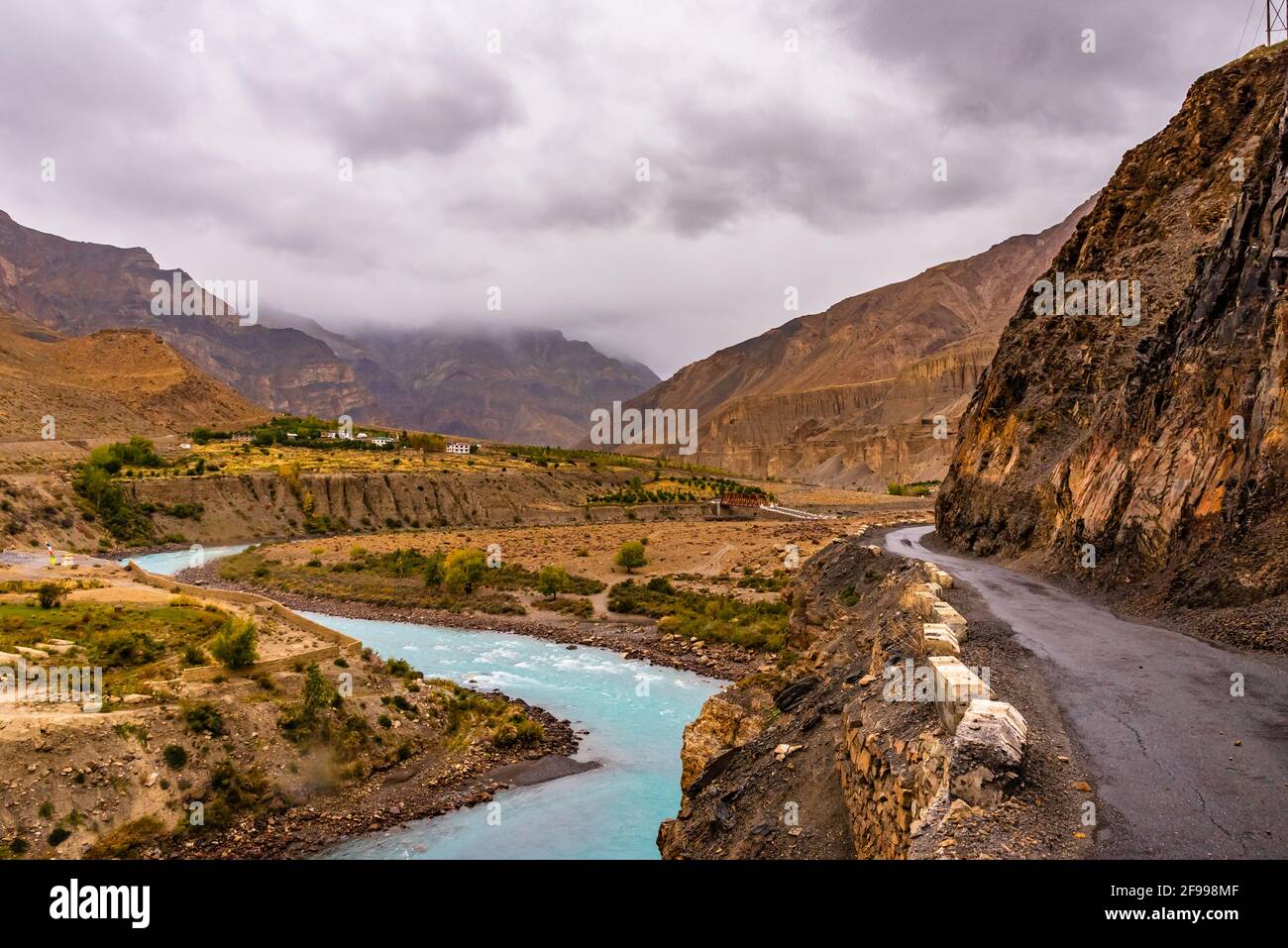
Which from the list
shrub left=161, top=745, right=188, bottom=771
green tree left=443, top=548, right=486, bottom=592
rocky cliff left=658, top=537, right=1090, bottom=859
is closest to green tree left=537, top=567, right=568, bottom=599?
green tree left=443, top=548, right=486, bottom=592

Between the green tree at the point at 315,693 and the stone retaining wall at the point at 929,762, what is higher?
the stone retaining wall at the point at 929,762

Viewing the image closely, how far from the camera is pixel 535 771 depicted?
24.4 m

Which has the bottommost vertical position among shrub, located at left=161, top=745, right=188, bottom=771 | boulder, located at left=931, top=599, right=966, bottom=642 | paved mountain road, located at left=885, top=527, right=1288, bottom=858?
shrub, located at left=161, top=745, right=188, bottom=771

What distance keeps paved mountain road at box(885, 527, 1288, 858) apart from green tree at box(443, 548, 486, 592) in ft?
156

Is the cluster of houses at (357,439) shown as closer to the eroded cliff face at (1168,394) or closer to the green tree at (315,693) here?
the green tree at (315,693)

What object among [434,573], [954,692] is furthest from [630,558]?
[954,692]

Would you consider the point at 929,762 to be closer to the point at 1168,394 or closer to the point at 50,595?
the point at 1168,394

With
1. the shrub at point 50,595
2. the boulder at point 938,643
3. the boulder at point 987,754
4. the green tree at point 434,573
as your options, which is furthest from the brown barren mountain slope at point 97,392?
the boulder at point 987,754

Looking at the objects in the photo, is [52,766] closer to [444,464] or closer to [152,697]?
[152,697]

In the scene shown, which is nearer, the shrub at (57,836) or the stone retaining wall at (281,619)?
the shrub at (57,836)

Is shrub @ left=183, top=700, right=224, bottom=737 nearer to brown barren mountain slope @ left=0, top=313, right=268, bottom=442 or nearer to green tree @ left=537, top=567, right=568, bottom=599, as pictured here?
green tree @ left=537, top=567, right=568, bottom=599

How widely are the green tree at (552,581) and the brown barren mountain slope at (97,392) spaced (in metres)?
104

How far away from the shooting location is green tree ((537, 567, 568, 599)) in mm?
55156

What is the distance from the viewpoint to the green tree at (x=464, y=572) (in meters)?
57.2
